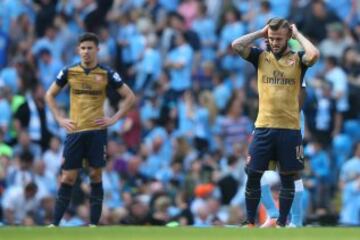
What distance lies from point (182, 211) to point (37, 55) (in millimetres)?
5644

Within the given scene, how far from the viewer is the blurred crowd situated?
77.1 ft

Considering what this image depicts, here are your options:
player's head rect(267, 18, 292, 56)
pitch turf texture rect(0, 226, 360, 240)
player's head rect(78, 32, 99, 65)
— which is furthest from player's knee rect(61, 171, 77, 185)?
player's head rect(267, 18, 292, 56)

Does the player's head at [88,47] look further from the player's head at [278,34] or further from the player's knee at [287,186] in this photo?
the player's knee at [287,186]

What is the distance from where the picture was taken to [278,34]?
53.3 feet

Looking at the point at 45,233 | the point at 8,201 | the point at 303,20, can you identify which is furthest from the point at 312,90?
the point at 45,233

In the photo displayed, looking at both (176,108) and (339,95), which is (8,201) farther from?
(339,95)

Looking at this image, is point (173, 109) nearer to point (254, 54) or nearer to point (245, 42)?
point (254, 54)

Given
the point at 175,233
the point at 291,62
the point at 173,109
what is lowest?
the point at 175,233

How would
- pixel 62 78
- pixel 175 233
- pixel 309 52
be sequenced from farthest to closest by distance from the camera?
pixel 62 78 < pixel 309 52 < pixel 175 233

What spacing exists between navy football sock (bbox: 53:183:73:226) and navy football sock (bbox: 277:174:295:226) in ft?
9.75

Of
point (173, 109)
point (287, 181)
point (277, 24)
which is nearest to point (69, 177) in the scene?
point (287, 181)

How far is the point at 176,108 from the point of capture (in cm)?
2623

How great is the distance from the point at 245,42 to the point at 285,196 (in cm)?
176

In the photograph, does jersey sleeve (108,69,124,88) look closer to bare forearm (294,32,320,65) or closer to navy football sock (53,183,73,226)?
navy football sock (53,183,73,226)
